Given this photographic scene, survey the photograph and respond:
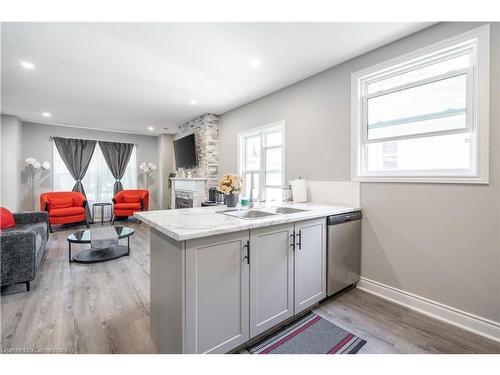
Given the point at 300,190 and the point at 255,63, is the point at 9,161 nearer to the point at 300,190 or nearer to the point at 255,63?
the point at 255,63

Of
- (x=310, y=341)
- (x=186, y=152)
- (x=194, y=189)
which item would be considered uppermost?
(x=186, y=152)

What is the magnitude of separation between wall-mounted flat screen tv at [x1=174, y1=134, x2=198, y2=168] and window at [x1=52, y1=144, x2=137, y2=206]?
7.19ft

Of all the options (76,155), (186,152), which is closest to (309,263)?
(186,152)

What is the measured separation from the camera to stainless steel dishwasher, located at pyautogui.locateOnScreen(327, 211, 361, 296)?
2.16 m

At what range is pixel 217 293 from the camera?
4.46 ft

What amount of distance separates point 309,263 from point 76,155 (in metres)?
6.84

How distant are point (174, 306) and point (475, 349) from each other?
2.13m

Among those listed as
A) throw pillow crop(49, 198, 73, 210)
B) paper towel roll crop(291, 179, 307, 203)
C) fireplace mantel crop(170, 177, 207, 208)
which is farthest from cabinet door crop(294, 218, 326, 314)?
throw pillow crop(49, 198, 73, 210)

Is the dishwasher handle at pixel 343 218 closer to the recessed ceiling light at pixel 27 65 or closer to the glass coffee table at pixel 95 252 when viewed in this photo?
the glass coffee table at pixel 95 252

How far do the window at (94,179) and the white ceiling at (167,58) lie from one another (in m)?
2.03
